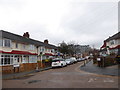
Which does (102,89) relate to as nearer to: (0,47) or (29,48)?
(0,47)

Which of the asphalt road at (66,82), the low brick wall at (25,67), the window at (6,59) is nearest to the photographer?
the asphalt road at (66,82)

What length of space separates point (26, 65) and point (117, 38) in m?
24.2

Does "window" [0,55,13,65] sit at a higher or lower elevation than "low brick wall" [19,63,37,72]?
higher

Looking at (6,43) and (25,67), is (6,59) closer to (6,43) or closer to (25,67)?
(6,43)

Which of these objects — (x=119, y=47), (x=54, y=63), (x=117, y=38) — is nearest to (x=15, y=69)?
(x=54, y=63)

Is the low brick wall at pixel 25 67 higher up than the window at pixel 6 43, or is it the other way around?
the window at pixel 6 43

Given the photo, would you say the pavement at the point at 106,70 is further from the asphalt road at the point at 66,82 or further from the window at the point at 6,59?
the window at the point at 6,59

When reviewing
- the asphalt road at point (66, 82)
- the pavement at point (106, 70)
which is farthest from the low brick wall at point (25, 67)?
the pavement at point (106, 70)

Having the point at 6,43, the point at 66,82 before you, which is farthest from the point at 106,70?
the point at 6,43

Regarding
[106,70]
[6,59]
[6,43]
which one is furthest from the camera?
[6,43]

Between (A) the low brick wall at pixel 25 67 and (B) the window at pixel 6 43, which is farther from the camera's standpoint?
(B) the window at pixel 6 43

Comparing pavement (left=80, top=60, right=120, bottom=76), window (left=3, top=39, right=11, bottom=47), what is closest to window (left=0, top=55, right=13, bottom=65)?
window (left=3, top=39, right=11, bottom=47)

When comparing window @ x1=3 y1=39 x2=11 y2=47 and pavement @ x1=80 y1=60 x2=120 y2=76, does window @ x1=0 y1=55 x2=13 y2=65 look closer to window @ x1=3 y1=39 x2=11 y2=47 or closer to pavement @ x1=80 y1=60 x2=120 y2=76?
window @ x1=3 y1=39 x2=11 y2=47

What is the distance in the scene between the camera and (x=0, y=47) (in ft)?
78.2
